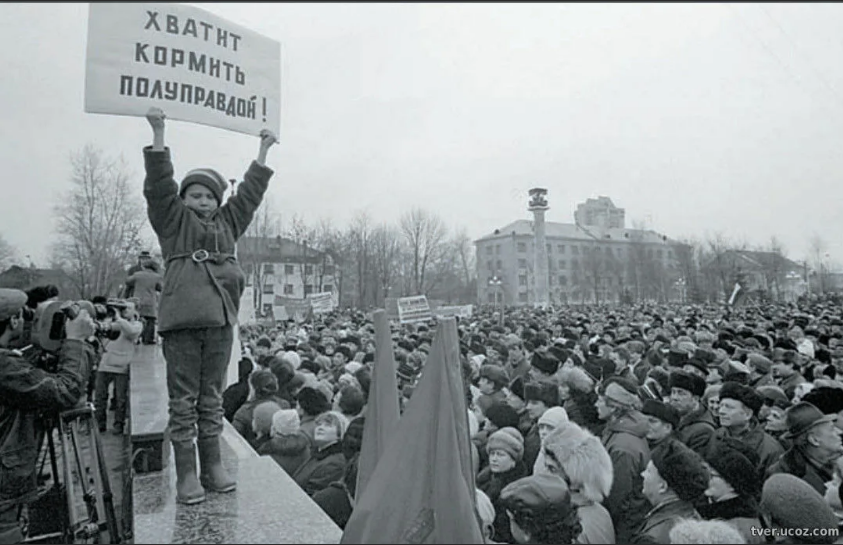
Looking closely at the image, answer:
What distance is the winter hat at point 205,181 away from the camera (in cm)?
290

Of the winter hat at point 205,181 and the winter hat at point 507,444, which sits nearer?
the winter hat at point 205,181

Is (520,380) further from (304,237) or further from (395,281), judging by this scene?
(395,281)

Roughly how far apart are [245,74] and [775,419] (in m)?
5.46

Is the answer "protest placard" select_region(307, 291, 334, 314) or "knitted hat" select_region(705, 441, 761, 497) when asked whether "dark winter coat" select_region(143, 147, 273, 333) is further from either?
"protest placard" select_region(307, 291, 334, 314)

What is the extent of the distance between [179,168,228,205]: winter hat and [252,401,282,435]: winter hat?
305 centimetres

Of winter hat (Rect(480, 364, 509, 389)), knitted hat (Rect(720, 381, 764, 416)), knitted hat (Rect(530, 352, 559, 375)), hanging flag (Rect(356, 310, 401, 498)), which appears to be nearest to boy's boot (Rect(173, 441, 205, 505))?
hanging flag (Rect(356, 310, 401, 498))

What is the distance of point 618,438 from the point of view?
4641 millimetres

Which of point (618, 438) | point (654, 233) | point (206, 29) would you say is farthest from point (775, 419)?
point (654, 233)

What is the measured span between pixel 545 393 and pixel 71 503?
164 inches

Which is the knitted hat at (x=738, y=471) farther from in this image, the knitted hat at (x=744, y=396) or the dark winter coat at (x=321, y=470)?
the dark winter coat at (x=321, y=470)

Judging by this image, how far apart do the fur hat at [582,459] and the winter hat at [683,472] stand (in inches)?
13.6

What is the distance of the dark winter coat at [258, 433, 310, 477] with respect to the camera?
496 centimetres

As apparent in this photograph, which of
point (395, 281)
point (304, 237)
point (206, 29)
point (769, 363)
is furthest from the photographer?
point (395, 281)

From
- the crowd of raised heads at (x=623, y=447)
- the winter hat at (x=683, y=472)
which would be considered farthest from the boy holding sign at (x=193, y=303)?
the winter hat at (x=683, y=472)
